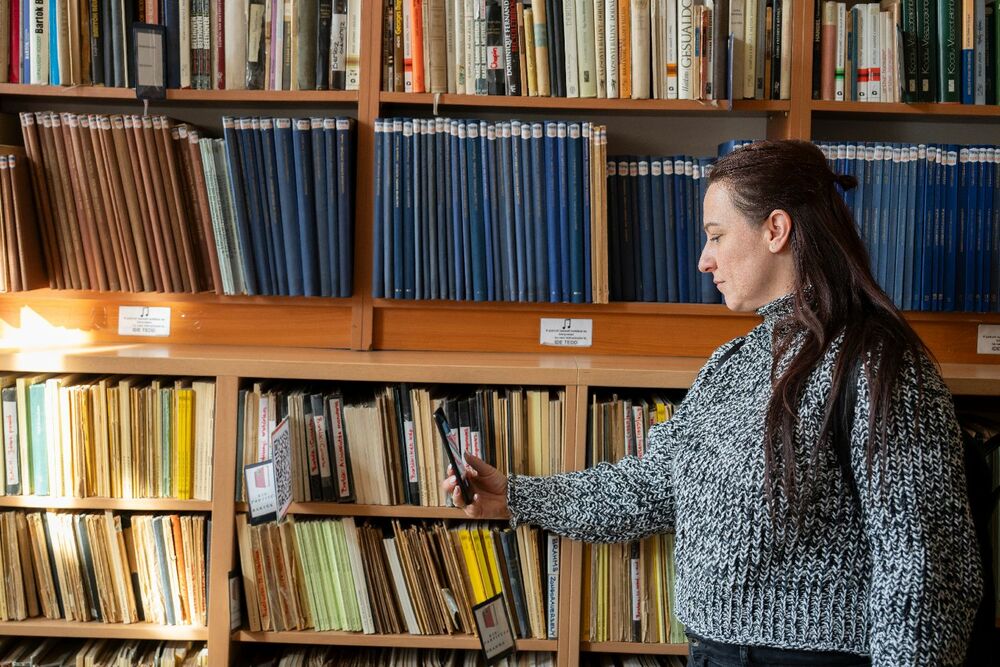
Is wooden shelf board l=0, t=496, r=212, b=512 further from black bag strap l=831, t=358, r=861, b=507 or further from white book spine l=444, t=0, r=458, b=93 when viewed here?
black bag strap l=831, t=358, r=861, b=507

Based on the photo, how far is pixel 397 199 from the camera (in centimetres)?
196

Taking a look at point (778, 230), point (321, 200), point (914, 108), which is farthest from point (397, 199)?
point (914, 108)

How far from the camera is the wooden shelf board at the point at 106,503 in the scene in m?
1.83

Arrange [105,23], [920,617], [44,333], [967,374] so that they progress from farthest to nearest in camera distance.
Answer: [44,333] < [105,23] < [967,374] < [920,617]

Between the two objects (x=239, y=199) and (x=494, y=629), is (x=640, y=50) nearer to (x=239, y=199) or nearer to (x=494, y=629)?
(x=239, y=199)

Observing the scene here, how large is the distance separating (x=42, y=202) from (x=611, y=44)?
1.35m

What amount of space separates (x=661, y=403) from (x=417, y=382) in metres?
0.53

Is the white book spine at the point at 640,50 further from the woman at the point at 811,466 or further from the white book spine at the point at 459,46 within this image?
the woman at the point at 811,466

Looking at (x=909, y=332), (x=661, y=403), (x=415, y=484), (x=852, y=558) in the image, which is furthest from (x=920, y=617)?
(x=415, y=484)

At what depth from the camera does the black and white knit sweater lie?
117 cm

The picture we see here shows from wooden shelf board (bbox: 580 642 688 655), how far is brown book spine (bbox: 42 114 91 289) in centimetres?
141

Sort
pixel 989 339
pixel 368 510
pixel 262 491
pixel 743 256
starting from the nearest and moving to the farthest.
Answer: pixel 743 256, pixel 262 491, pixel 368 510, pixel 989 339

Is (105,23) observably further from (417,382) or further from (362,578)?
(362,578)

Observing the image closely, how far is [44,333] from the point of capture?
213 cm
